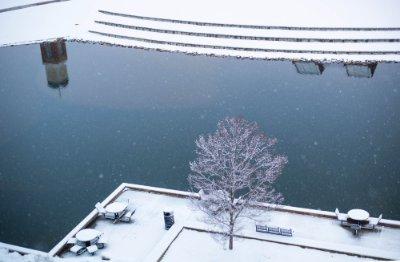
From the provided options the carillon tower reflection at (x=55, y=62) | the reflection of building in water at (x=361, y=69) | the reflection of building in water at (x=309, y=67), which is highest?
the carillon tower reflection at (x=55, y=62)

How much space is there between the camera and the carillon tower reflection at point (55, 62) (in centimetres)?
3177

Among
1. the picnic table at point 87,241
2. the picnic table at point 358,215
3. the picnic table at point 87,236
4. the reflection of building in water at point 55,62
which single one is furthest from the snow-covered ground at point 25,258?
the reflection of building in water at point 55,62

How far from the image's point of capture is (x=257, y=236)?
15.9 m

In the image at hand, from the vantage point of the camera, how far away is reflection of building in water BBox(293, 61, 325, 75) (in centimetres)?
3139

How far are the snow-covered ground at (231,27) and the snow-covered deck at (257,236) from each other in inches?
789

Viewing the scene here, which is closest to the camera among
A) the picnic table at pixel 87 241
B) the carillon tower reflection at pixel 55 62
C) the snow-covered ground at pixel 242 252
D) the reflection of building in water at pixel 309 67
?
the snow-covered ground at pixel 242 252

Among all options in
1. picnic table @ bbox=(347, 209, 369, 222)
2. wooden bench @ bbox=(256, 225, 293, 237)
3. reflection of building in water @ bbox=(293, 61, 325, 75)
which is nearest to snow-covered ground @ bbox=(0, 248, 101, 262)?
wooden bench @ bbox=(256, 225, 293, 237)

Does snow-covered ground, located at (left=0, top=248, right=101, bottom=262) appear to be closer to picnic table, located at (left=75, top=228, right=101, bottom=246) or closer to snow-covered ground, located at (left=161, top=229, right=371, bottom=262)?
picnic table, located at (left=75, top=228, right=101, bottom=246)

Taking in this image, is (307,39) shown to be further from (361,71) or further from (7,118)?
(7,118)

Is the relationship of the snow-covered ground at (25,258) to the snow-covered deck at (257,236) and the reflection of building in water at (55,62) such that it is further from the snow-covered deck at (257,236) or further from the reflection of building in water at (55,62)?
the reflection of building in water at (55,62)

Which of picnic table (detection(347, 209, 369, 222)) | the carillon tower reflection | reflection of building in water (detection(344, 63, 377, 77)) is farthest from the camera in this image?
the carillon tower reflection

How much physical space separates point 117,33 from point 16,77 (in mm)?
12083

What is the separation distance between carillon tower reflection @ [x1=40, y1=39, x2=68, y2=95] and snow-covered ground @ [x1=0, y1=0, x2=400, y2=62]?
3.20 m

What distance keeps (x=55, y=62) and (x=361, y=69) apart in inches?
934
